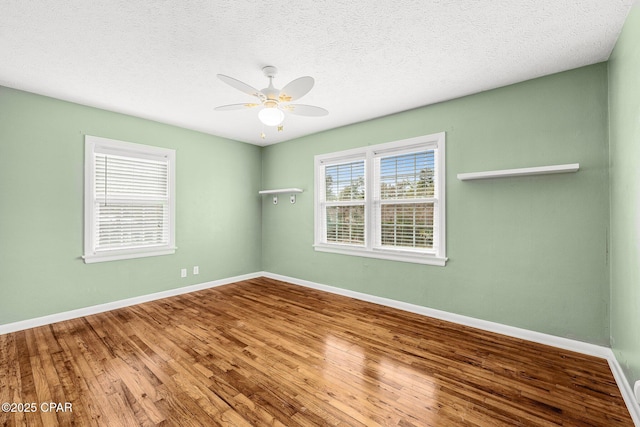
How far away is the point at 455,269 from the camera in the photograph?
341 centimetres

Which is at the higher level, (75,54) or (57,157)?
(75,54)

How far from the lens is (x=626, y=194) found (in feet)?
6.89

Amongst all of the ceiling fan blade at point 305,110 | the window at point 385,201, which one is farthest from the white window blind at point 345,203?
the ceiling fan blade at point 305,110

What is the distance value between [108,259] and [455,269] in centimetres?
449

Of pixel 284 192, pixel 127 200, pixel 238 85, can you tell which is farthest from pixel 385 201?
pixel 127 200

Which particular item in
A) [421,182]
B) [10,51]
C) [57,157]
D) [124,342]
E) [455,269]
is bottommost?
[124,342]

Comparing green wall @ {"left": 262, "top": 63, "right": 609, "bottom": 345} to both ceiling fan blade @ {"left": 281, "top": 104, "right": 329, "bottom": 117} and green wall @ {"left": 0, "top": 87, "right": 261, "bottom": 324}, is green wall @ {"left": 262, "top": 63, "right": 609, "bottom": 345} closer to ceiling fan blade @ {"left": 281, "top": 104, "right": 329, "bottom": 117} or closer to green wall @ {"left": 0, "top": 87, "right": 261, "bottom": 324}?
ceiling fan blade @ {"left": 281, "top": 104, "right": 329, "bottom": 117}

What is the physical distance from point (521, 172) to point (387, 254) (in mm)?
1873

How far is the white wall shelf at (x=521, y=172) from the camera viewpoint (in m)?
2.57

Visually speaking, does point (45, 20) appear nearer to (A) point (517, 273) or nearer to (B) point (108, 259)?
(B) point (108, 259)

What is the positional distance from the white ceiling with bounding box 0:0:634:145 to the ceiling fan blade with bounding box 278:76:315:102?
344 mm

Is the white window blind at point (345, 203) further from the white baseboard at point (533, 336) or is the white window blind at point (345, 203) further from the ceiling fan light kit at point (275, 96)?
the ceiling fan light kit at point (275, 96)

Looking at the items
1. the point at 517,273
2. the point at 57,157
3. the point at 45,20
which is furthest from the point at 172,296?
the point at 517,273

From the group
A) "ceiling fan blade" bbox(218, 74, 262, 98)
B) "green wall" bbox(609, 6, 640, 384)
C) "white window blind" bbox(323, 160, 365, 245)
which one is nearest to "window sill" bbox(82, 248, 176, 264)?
"white window blind" bbox(323, 160, 365, 245)
